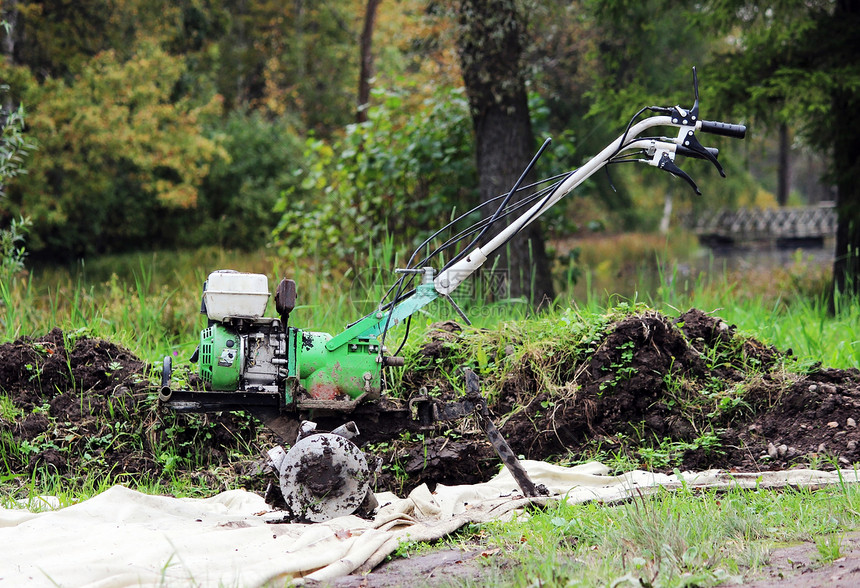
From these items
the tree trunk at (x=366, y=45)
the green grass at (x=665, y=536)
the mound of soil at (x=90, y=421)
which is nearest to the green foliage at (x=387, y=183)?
the mound of soil at (x=90, y=421)

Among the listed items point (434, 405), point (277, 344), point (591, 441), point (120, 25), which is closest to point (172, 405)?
point (277, 344)

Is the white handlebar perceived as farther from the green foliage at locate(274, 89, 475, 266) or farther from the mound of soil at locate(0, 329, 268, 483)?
the green foliage at locate(274, 89, 475, 266)

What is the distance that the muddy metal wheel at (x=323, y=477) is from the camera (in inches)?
133

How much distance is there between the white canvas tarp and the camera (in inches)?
109

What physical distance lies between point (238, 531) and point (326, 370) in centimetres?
82

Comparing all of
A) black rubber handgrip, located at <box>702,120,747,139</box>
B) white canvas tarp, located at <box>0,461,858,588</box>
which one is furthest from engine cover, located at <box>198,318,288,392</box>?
black rubber handgrip, located at <box>702,120,747,139</box>

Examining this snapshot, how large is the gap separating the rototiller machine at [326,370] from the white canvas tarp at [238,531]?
167 millimetres

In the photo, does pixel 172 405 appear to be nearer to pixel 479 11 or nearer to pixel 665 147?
pixel 665 147

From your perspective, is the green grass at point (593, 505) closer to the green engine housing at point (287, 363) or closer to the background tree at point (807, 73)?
the green engine housing at point (287, 363)

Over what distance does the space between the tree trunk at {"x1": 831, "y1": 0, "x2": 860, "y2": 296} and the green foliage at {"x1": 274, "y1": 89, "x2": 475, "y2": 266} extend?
389 centimetres

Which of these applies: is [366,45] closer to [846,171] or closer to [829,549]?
[846,171]

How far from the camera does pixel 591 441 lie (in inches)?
178

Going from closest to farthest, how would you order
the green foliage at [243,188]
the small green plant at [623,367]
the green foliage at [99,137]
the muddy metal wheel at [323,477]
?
1. the muddy metal wheel at [323,477]
2. the small green plant at [623,367]
3. the green foliage at [99,137]
4. the green foliage at [243,188]

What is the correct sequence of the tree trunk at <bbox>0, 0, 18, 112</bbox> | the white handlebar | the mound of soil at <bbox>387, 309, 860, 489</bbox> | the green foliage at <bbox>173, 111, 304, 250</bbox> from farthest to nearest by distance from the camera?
the green foliage at <bbox>173, 111, 304, 250</bbox>, the tree trunk at <bbox>0, 0, 18, 112</bbox>, the mound of soil at <bbox>387, 309, 860, 489</bbox>, the white handlebar
